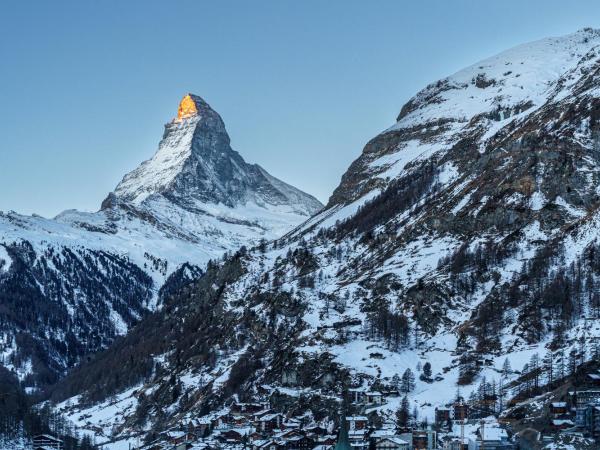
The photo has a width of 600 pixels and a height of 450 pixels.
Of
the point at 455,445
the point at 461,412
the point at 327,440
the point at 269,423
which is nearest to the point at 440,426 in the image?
the point at 461,412

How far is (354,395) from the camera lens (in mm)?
198000

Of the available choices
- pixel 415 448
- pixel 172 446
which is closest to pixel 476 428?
pixel 415 448

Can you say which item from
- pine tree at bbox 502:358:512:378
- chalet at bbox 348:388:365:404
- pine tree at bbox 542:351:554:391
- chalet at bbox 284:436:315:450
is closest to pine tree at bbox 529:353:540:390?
pine tree at bbox 542:351:554:391

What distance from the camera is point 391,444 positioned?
167875 millimetres

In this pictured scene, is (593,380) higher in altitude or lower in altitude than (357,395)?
lower

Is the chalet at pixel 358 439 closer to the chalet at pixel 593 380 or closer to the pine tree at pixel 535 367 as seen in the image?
the pine tree at pixel 535 367

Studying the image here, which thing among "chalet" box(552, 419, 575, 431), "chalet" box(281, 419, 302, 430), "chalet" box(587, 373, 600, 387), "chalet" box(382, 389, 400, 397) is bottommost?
"chalet" box(552, 419, 575, 431)

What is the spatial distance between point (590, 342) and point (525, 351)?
12.9 metres

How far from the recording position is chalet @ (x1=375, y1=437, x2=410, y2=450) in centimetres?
16625

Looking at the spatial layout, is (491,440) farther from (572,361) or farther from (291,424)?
(291,424)

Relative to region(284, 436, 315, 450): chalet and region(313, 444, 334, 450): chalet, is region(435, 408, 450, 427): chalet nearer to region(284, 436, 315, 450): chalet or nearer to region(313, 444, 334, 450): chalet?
region(313, 444, 334, 450): chalet

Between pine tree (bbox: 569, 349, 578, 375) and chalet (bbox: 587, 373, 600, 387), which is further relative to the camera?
pine tree (bbox: 569, 349, 578, 375)

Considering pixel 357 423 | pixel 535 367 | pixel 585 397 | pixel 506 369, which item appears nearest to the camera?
pixel 585 397

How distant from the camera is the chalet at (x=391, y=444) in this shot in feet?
545
